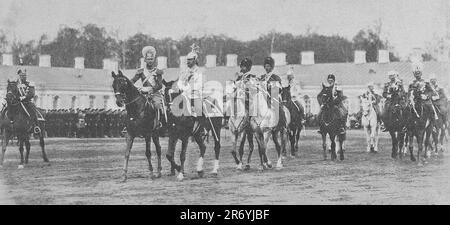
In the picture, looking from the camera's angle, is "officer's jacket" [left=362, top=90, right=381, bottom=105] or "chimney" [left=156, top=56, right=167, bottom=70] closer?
"officer's jacket" [left=362, top=90, right=381, bottom=105]

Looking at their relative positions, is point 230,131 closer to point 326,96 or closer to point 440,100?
point 326,96

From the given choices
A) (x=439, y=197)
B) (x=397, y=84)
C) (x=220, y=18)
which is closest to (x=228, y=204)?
(x=439, y=197)

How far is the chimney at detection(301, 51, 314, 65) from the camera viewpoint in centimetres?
7281

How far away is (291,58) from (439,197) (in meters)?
68.8

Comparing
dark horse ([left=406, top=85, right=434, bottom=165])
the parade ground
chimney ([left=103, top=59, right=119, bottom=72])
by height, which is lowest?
the parade ground

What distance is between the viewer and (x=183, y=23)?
18812mm

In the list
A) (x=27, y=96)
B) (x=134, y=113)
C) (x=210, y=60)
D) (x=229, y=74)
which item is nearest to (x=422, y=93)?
(x=134, y=113)

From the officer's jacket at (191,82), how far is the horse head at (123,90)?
102 cm

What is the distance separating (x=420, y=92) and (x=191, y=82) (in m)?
6.97

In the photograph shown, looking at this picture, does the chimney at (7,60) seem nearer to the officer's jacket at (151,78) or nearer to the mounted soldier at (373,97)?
the mounted soldier at (373,97)

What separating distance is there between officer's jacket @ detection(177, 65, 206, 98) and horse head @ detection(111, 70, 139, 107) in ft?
3.36

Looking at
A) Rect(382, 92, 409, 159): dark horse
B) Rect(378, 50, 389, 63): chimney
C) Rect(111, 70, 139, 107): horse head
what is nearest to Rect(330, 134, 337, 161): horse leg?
Rect(382, 92, 409, 159): dark horse

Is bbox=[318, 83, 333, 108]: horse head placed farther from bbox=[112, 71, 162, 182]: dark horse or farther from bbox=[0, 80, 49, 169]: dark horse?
bbox=[0, 80, 49, 169]: dark horse

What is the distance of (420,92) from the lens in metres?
19.1
